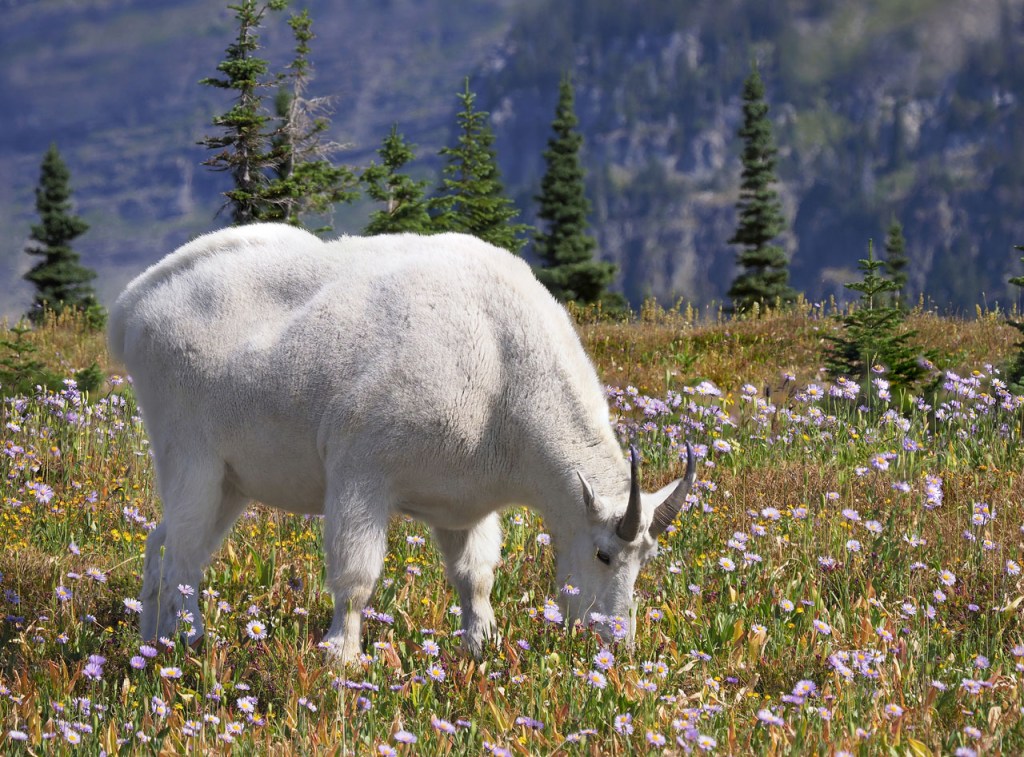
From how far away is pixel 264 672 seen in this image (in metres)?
5.37

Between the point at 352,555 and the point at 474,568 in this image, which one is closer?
the point at 352,555

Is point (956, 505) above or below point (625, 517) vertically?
below

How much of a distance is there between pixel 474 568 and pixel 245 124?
20.8m

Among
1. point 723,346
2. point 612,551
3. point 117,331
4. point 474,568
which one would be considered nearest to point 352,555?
point 474,568

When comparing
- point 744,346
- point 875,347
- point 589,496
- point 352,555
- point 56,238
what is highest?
point 589,496

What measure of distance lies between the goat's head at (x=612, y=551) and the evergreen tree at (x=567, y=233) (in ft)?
168

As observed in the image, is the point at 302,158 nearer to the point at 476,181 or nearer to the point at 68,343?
the point at 68,343

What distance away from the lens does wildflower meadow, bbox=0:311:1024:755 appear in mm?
4664

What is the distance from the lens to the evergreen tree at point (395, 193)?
28406mm

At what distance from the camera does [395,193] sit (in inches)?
1171

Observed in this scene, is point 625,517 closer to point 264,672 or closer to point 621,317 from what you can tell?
point 264,672

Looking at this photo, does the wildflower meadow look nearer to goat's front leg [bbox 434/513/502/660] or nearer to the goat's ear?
goat's front leg [bbox 434/513/502/660]

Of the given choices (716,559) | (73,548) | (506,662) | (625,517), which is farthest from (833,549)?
(73,548)

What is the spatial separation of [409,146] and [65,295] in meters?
31.4
